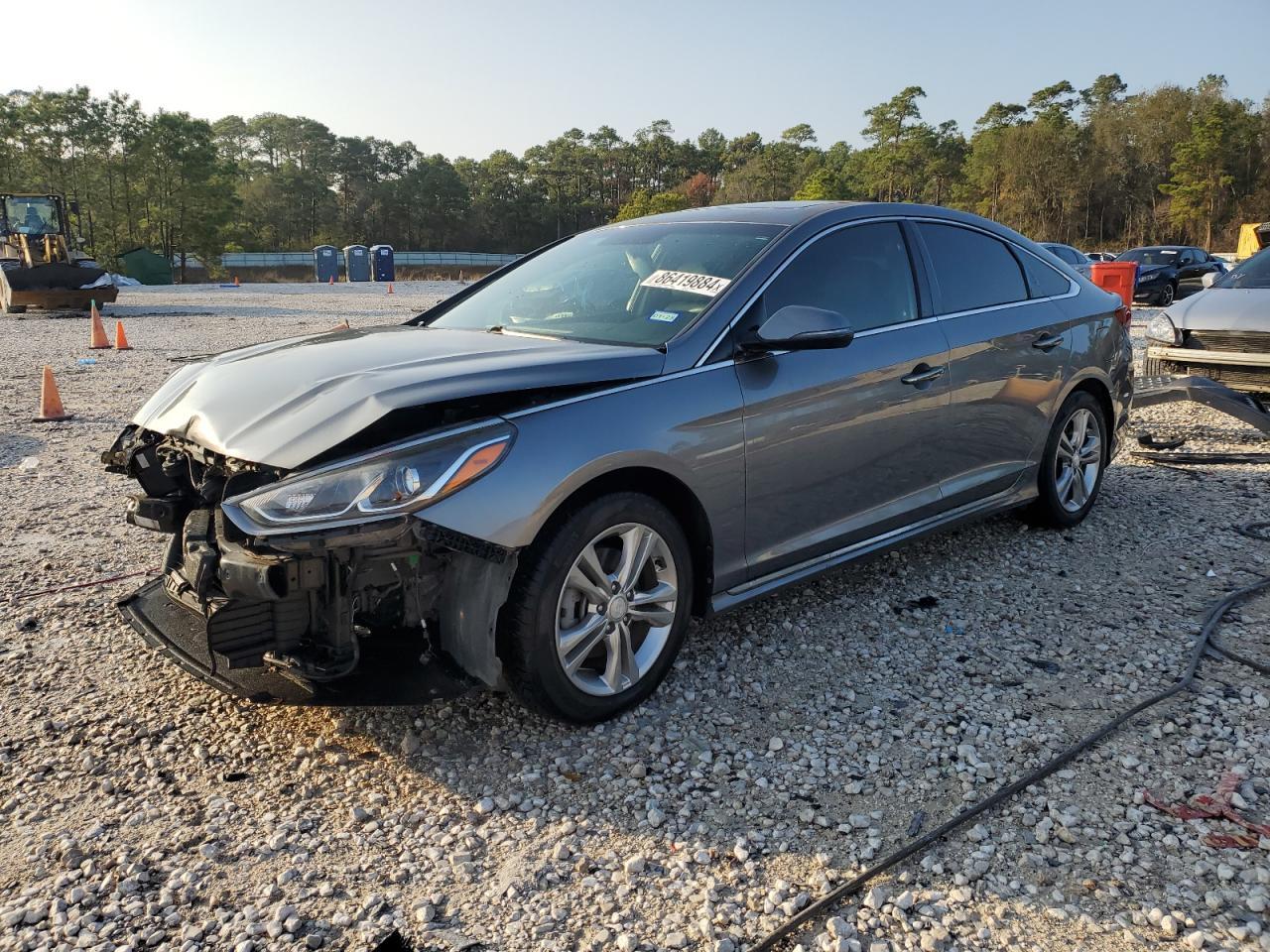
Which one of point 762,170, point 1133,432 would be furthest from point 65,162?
point 1133,432

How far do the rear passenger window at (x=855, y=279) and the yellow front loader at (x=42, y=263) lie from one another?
75.6ft

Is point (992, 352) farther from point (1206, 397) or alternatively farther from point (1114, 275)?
point (1114, 275)

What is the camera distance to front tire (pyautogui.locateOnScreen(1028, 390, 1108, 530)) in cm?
519

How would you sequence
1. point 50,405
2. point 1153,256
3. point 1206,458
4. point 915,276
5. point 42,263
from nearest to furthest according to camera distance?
point 915,276, point 1206,458, point 50,405, point 42,263, point 1153,256

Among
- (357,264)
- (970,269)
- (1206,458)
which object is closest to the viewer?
(970,269)

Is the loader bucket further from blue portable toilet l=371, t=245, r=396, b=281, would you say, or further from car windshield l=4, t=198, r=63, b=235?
blue portable toilet l=371, t=245, r=396, b=281

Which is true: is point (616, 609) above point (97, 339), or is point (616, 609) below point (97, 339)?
below

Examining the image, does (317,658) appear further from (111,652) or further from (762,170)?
(762,170)

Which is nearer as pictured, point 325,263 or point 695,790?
point 695,790

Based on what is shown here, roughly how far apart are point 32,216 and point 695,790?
1098 inches

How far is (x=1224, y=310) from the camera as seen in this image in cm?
837

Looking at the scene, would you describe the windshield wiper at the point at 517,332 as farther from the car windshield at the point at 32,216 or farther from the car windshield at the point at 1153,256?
the car windshield at the point at 1153,256

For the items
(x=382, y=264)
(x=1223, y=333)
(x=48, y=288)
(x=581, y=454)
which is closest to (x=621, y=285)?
(x=581, y=454)

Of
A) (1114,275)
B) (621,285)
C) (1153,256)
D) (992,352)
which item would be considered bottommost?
(992,352)
